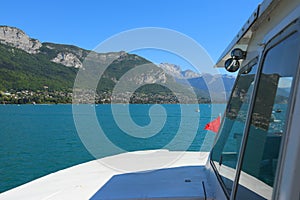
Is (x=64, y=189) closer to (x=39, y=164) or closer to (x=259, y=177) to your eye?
(x=259, y=177)

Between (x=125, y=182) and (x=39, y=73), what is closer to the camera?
(x=125, y=182)

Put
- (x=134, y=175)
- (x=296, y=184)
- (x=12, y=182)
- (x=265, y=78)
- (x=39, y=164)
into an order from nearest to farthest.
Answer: (x=296, y=184) → (x=265, y=78) → (x=134, y=175) → (x=12, y=182) → (x=39, y=164)

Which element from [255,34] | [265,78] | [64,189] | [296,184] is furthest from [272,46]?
[64,189]

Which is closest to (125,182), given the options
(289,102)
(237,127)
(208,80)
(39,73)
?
(237,127)

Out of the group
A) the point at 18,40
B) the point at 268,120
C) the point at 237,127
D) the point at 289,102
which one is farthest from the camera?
the point at 18,40

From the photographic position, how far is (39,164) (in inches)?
775

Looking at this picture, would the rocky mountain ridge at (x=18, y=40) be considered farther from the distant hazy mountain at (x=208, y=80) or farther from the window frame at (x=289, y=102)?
the window frame at (x=289, y=102)

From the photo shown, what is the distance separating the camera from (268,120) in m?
0.96

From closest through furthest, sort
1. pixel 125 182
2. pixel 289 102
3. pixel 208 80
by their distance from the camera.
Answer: pixel 289 102, pixel 125 182, pixel 208 80

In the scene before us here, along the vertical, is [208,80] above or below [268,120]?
above

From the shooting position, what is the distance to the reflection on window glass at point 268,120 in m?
0.79

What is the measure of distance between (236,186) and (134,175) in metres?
1.72

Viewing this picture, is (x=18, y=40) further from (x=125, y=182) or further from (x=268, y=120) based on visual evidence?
(x=268, y=120)

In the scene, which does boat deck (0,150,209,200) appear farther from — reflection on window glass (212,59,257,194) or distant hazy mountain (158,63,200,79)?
distant hazy mountain (158,63,200,79)
